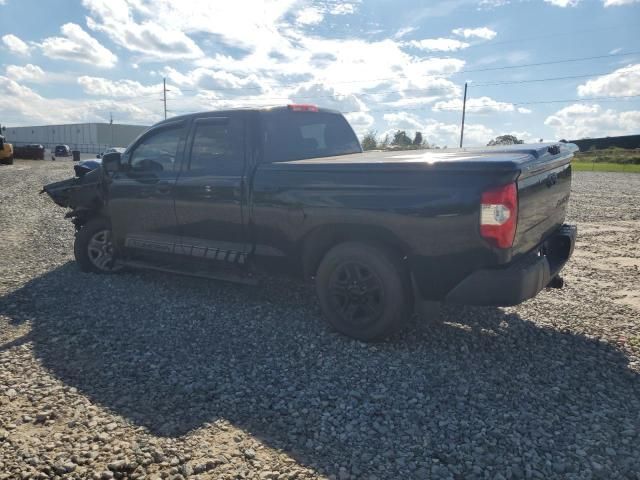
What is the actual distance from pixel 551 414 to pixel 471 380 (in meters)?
0.56

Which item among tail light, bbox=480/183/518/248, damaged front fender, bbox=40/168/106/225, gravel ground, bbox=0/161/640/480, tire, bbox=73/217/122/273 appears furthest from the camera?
tire, bbox=73/217/122/273

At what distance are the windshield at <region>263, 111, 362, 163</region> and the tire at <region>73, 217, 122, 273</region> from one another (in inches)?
110

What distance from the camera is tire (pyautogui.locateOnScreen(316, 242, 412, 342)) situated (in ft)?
12.4

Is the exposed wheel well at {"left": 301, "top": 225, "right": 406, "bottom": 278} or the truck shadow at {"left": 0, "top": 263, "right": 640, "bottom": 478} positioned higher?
the exposed wheel well at {"left": 301, "top": 225, "right": 406, "bottom": 278}

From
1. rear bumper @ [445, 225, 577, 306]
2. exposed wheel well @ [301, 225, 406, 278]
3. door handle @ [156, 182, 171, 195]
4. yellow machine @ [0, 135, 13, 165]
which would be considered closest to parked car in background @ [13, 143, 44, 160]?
yellow machine @ [0, 135, 13, 165]

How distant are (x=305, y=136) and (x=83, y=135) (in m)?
96.6

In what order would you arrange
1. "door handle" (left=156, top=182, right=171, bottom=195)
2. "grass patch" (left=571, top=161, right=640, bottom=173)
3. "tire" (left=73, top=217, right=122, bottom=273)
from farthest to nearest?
"grass patch" (left=571, top=161, right=640, bottom=173)
"tire" (left=73, top=217, right=122, bottom=273)
"door handle" (left=156, top=182, right=171, bottom=195)

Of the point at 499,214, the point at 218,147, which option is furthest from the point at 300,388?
the point at 218,147

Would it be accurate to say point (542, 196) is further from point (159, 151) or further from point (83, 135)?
point (83, 135)

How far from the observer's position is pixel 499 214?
3.22 m

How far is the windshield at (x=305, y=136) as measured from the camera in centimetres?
464

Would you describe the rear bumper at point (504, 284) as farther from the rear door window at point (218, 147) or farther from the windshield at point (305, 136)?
the rear door window at point (218, 147)

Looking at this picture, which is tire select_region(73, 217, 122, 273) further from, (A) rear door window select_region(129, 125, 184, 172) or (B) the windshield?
(B) the windshield

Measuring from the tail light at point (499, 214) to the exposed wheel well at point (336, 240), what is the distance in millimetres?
676
